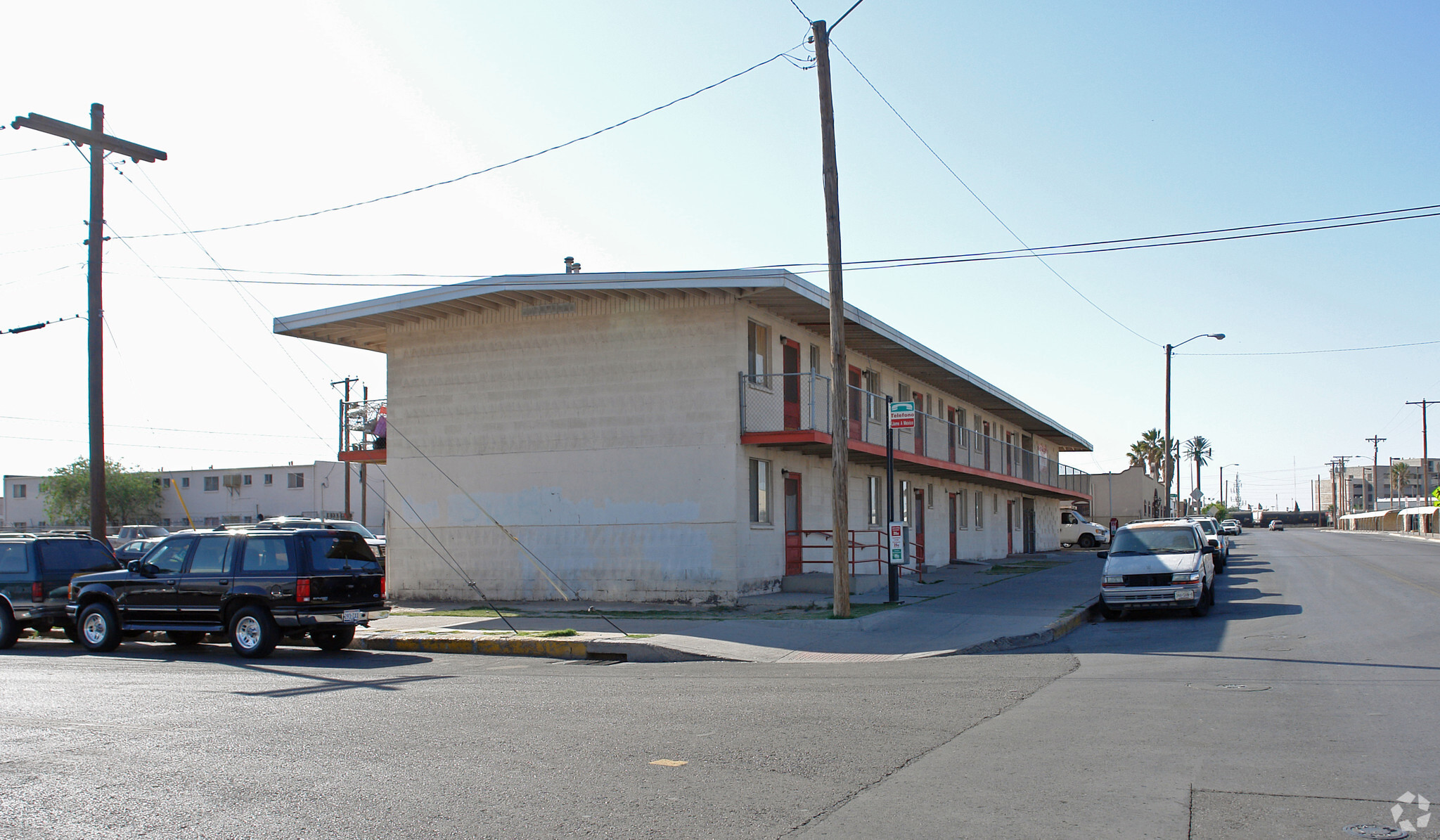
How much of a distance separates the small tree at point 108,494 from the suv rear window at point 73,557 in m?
57.5

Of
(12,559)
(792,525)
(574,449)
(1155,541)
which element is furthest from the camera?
(792,525)

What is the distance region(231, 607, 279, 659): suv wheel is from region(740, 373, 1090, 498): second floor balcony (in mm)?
8448

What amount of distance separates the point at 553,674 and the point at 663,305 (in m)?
10.7

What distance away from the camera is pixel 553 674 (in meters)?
12.6

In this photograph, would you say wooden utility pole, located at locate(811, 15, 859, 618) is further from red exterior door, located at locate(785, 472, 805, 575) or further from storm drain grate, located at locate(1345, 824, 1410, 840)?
storm drain grate, located at locate(1345, 824, 1410, 840)

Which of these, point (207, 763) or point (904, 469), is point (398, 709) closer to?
point (207, 763)

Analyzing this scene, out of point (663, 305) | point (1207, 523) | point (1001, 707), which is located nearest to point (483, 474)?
point (663, 305)

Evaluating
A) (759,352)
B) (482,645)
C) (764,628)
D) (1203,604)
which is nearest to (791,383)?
(759,352)

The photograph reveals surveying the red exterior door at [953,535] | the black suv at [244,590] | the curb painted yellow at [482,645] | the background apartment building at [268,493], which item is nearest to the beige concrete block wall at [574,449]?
the curb painted yellow at [482,645]

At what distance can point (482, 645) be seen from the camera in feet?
51.5

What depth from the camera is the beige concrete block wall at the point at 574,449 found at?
69.7 ft

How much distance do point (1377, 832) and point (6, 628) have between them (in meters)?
17.5

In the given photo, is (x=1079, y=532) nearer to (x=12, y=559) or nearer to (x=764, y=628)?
(x=764, y=628)

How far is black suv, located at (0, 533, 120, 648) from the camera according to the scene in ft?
53.5
